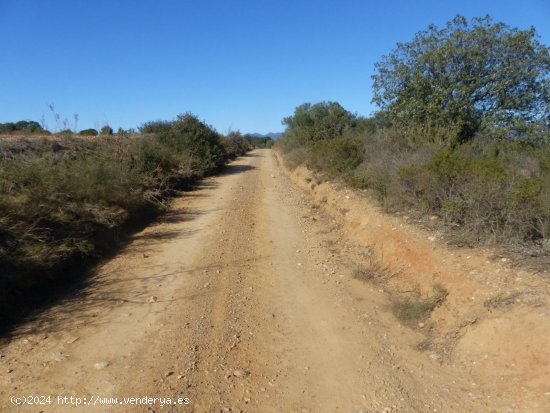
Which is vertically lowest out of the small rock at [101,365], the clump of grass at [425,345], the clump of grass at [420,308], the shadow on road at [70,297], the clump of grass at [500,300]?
the clump of grass at [425,345]

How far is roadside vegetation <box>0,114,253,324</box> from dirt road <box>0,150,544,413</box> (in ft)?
2.14

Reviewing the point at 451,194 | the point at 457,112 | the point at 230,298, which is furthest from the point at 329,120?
the point at 230,298

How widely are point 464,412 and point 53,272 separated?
5.75 meters

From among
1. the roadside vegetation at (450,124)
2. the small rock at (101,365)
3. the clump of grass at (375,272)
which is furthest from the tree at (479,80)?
the small rock at (101,365)

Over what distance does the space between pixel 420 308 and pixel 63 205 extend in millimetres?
6164

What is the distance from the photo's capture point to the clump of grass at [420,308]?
530 centimetres

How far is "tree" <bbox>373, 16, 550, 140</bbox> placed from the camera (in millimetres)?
11953

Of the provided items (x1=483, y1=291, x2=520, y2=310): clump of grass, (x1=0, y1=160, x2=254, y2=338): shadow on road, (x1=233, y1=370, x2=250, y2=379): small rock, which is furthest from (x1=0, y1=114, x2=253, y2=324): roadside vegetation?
(x1=483, y1=291, x2=520, y2=310): clump of grass

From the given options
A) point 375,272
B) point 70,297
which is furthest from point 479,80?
point 70,297

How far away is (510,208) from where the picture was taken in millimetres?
5734

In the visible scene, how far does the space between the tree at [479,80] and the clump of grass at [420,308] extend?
25.0ft

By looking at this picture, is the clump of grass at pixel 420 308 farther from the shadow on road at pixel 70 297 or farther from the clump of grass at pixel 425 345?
the shadow on road at pixel 70 297

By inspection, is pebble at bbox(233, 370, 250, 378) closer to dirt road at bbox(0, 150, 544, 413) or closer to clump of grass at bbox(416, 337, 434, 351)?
dirt road at bbox(0, 150, 544, 413)

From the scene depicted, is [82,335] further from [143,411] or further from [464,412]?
[464,412]
